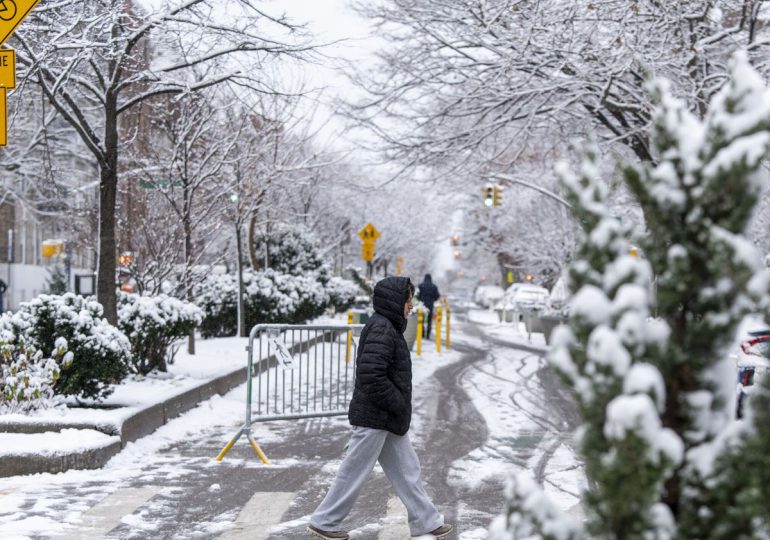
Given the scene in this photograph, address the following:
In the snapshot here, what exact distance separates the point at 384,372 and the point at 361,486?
77 centimetres

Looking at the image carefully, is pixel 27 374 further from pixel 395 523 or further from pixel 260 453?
pixel 395 523

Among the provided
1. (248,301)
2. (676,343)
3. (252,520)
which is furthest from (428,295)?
(676,343)

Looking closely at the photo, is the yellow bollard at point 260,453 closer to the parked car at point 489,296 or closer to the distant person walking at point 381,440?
the distant person walking at point 381,440

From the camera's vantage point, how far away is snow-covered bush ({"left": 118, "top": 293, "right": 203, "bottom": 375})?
12.8 m

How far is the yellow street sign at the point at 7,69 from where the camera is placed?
7.52m

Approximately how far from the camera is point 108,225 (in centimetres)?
1231

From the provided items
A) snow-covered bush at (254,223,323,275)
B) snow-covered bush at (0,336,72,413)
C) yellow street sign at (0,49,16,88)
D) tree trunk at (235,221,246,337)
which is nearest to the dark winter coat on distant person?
snow-covered bush at (254,223,323,275)

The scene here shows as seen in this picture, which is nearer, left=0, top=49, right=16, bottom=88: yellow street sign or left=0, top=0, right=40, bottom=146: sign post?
left=0, top=0, right=40, bottom=146: sign post

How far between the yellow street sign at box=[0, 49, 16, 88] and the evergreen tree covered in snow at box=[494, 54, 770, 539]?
6.11m

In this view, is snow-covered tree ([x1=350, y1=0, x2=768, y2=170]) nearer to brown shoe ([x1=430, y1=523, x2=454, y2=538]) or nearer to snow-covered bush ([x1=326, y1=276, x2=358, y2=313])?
brown shoe ([x1=430, y1=523, x2=454, y2=538])

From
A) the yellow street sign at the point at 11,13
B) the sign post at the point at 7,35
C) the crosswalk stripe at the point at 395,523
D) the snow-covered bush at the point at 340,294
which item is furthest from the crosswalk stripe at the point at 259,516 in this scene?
the snow-covered bush at the point at 340,294

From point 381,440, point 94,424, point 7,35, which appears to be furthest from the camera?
point 94,424

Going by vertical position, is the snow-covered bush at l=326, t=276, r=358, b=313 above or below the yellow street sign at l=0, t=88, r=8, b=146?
below

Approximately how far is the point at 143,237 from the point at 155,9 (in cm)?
693
